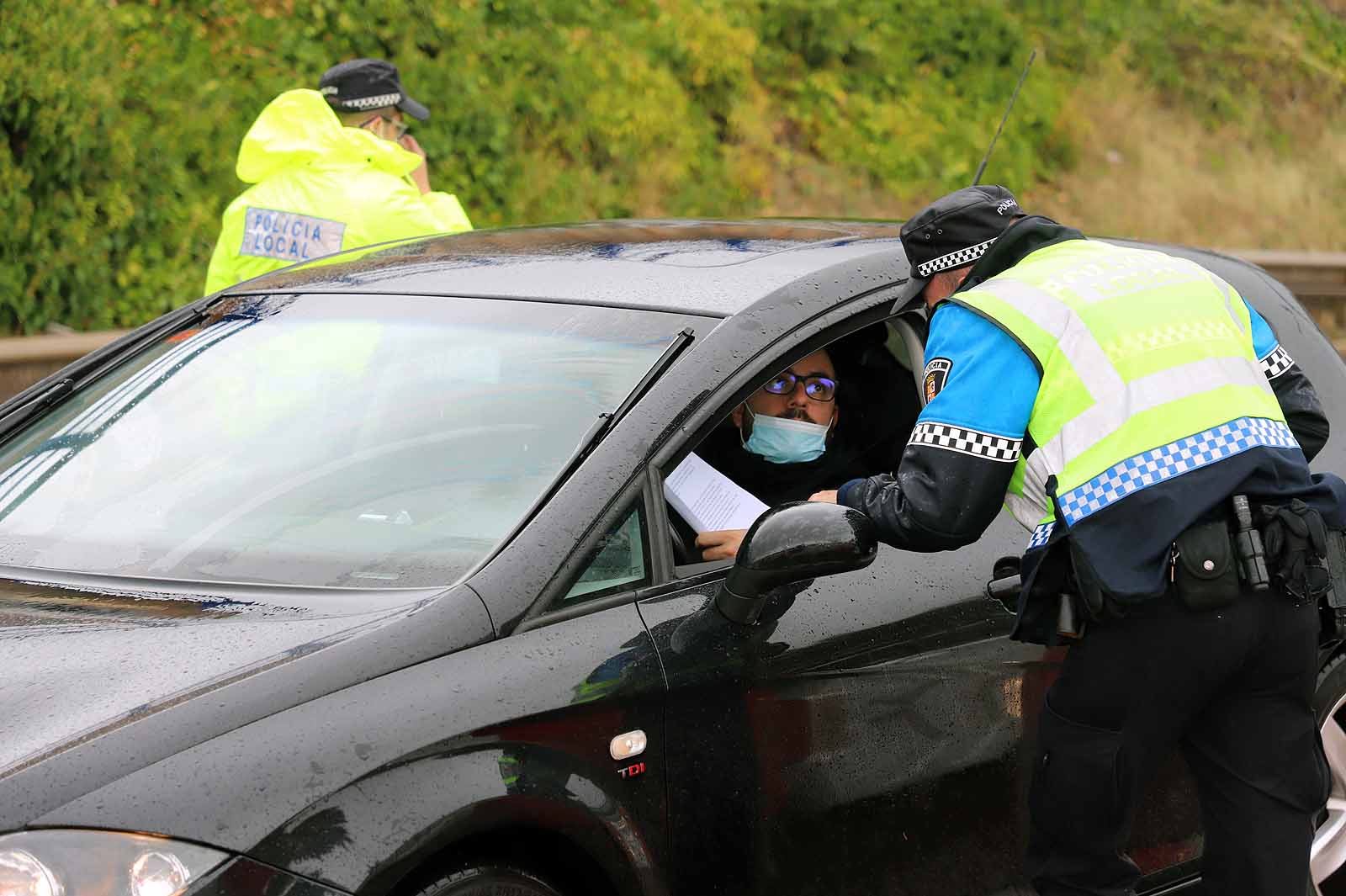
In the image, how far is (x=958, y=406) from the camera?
2.72 m

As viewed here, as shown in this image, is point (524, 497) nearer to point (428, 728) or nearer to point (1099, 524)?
point (428, 728)

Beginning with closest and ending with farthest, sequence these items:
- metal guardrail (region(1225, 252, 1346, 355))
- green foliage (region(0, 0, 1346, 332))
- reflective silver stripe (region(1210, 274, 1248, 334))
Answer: reflective silver stripe (region(1210, 274, 1248, 334))
green foliage (region(0, 0, 1346, 332))
metal guardrail (region(1225, 252, 1346, 355))

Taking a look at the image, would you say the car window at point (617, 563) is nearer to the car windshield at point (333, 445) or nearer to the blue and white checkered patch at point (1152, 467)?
the car windshield at point (333, 445)

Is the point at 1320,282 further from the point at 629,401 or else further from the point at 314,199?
the point at 629,401

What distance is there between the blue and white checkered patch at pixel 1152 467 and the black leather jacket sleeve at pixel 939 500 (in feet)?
0.39

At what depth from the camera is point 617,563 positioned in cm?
262

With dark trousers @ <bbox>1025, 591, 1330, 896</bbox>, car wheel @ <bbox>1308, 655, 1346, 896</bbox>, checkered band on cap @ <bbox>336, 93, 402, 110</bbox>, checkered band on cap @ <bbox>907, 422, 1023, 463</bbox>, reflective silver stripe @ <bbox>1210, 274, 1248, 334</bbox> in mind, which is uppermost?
checkered band on cap @ <bbox>336, 93, 402, 110</bbox>

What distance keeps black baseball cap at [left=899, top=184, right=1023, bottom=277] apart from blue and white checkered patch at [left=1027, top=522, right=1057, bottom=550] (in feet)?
1.63

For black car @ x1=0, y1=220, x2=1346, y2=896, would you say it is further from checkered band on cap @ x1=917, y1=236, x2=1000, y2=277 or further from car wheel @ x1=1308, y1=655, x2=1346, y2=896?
car wheel @ x1=1308, y1=655, x2=1346, y2=896

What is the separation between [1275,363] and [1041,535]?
0.66 meters

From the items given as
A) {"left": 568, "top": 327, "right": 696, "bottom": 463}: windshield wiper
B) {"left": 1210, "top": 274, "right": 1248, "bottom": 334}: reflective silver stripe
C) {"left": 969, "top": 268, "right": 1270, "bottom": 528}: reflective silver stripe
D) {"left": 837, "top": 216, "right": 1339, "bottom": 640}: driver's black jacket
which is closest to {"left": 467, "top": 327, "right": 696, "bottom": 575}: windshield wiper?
{"left": 568, "top": 327, "right": 696, "bottom": 463}: windshield wiper

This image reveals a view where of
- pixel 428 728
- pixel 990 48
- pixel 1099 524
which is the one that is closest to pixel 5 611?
pixel 428 728

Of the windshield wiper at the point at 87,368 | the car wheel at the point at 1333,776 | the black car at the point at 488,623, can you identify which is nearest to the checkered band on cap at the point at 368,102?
the windshield wiper at the point at 87,368

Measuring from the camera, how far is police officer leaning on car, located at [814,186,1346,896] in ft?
8.81
